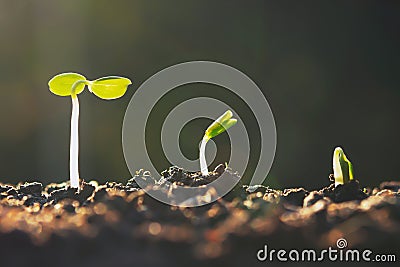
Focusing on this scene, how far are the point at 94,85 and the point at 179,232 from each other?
348 mm

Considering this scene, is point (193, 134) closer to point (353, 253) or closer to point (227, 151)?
point (227, 151)

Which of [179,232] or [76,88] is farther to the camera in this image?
[76,88]

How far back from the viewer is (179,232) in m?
0.38

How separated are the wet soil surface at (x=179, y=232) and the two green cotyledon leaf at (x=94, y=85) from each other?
214 millimetres

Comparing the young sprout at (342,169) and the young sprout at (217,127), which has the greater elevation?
the young sprout at (217,127)

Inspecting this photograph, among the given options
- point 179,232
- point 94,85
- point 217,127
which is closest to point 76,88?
point 94,85

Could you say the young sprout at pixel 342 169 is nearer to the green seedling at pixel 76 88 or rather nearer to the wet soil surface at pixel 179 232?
the wet soil surface at pixel 179 232

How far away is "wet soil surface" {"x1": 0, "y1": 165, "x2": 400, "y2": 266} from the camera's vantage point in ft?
1.15

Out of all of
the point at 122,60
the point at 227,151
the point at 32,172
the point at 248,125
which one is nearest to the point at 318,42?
the point at 248,125

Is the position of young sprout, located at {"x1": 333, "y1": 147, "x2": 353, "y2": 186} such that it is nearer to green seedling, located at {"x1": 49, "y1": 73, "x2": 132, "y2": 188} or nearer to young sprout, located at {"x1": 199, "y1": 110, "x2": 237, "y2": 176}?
young sprout, located at {"x1": 199, "y1": 110, "x2": 237, "y2": 176}

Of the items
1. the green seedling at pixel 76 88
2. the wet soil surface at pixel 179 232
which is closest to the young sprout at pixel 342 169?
the wet soil surface at pixel 179 232

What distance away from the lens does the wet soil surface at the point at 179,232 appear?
0.35m

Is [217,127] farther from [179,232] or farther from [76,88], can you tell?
[179,232]

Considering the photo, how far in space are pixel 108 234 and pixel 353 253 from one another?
179mm
